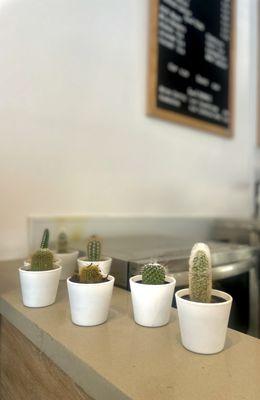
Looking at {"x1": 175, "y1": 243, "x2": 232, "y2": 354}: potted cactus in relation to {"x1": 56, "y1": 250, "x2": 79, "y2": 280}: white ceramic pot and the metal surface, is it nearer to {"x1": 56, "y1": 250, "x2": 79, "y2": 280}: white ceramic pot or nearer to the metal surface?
the metal surface

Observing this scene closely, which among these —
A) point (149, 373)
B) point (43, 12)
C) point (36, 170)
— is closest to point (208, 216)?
point (36, 170)

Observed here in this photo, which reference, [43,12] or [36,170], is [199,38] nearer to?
[43,12]

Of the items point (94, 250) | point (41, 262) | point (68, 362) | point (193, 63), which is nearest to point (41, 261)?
point (41, 262)

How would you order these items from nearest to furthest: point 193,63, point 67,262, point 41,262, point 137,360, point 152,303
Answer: point 137,360 → point 152,303 → point 41,262 → point 67,262 → point 193,63

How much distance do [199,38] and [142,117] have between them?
612 mm

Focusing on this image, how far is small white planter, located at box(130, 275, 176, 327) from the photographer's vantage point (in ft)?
1.70

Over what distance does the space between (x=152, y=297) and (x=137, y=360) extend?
0.12m

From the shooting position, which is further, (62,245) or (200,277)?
(62,245)

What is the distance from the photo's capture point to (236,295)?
0.91 m

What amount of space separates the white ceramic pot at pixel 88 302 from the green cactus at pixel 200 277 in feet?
0.53

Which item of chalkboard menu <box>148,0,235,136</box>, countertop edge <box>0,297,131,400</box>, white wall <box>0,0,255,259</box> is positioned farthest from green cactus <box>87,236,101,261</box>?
chalkboard menu <box>148,0,235,136</box>

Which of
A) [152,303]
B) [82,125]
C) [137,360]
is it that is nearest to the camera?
[137,360]

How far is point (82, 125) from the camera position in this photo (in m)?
1.15

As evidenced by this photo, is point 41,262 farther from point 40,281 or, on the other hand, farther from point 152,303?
point 152,303
